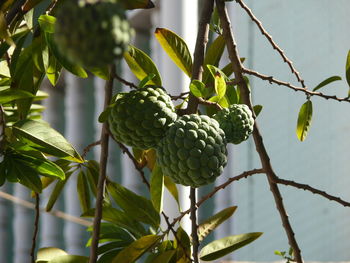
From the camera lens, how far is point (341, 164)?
3939 millimetres

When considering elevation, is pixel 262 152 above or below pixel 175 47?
below

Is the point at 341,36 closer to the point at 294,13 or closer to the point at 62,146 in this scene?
the point at 294,13

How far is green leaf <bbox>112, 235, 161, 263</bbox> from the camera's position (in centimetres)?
56

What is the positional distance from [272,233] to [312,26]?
1.50 meters

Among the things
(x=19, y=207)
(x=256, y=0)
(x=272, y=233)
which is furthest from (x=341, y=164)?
(x=19, y=207)

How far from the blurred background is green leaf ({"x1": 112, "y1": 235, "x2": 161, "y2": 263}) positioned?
2187 mm

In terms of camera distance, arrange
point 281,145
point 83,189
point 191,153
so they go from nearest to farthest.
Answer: point 191,153 → point 83,189 → point 281,145

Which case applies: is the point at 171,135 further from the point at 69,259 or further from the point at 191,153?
the point at 69,259

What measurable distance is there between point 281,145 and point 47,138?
3.07 m

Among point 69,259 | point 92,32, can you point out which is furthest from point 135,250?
point 92,32

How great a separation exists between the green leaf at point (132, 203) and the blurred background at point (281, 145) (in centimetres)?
210

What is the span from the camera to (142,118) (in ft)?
1.33

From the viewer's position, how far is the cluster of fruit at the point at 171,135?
0.38 m

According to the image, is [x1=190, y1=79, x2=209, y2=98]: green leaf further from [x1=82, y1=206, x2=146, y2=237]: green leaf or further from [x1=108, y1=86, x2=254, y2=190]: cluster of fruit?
[x1=82, y1=206, x2=146, y2=237]: green leaf
